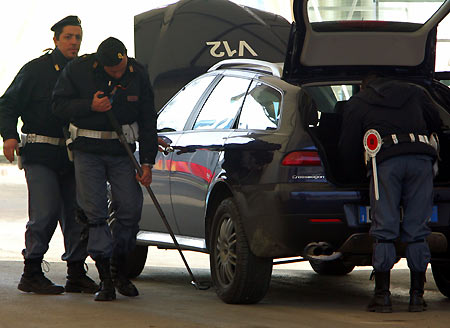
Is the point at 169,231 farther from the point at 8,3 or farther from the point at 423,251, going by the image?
the point at 8,3

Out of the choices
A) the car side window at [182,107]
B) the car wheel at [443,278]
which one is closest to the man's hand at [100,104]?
the car side window at [182,107]

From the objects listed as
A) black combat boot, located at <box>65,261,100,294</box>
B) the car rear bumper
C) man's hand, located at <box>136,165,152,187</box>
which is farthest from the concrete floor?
man's hand, located at <box>136,165,152,187</box>

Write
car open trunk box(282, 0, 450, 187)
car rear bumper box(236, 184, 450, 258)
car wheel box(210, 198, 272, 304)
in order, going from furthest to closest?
car open trunk box(282, 0, 450, 187)
car wheel box(210, 198, 272, 304)
car rear bumper box(236, 184, 450, 258)

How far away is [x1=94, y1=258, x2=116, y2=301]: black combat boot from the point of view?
25.6 feet

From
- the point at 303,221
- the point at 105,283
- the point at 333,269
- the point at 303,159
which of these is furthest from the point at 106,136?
the point at 333,269

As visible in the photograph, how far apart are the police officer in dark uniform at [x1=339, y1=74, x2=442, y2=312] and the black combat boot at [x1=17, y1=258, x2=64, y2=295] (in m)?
2.42

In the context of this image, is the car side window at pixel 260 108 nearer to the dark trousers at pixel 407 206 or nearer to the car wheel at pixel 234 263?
the car wheel at pixel 234 263

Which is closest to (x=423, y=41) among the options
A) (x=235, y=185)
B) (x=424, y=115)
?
(x=424, y=115)

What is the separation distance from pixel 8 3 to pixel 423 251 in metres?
88.5

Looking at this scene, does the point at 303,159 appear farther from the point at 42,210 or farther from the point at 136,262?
the point at 136,262

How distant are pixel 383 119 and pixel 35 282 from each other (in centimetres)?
288

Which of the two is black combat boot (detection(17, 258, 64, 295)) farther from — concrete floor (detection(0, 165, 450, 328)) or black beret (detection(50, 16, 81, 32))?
black beret (detection(50, 16, 81, 32))

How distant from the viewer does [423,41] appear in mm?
7926

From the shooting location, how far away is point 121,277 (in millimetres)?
8156
